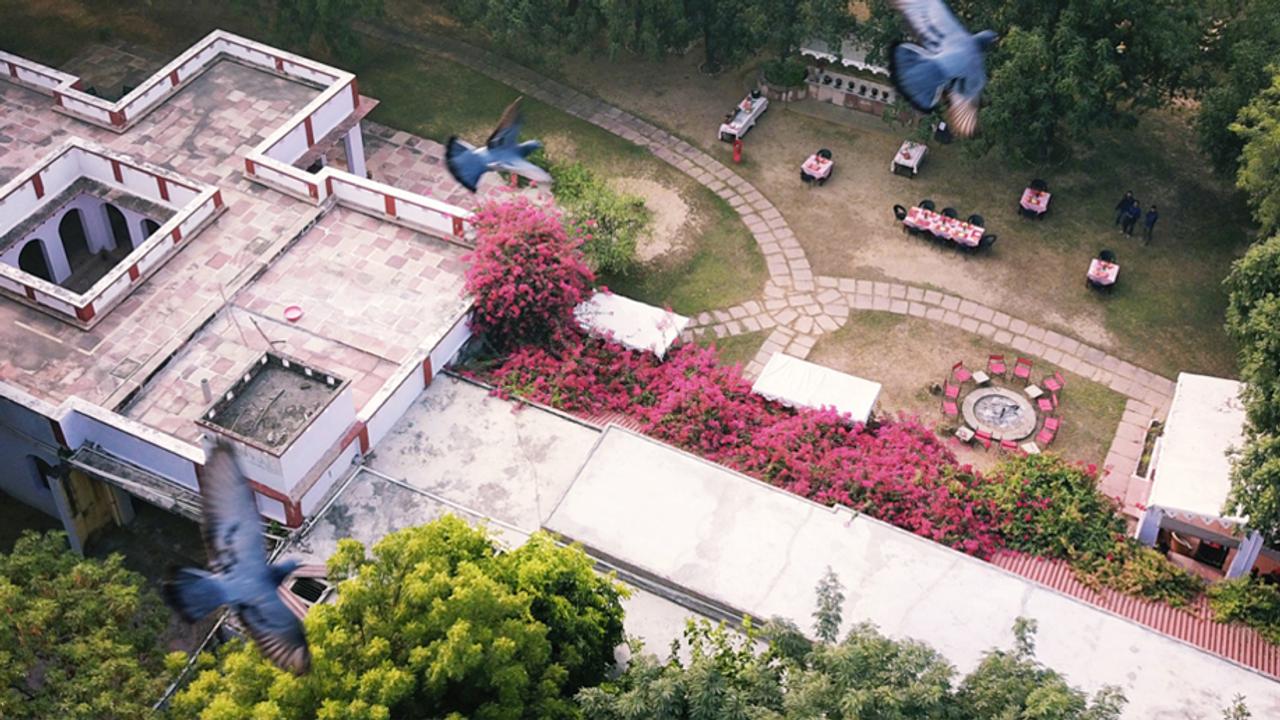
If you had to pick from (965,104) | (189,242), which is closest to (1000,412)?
(965,104)

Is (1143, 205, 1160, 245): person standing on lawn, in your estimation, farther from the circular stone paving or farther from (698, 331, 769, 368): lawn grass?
(698, 331, 769, 368): lawn grass

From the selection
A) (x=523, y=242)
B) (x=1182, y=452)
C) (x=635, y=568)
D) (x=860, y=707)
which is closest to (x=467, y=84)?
(x=523, y=242)

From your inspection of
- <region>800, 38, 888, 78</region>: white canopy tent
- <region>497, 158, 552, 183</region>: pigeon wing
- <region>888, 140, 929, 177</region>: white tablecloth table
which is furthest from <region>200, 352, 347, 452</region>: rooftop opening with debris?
<region>800, 38, 888, 78</region>: white canopy tent

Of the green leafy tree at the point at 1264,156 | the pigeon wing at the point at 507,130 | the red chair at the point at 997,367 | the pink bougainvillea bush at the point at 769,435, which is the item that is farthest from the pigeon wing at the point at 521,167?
the green leafy tree at the point at 1264,156

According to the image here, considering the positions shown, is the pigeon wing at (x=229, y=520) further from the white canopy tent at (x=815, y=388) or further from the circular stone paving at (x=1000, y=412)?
the circular stone paving at (x=1000, y=412)

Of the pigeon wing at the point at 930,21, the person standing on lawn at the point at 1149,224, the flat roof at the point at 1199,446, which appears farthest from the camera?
the person standing on lawn at the point at 1149,224

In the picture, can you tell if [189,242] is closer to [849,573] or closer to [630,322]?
[630,322]
